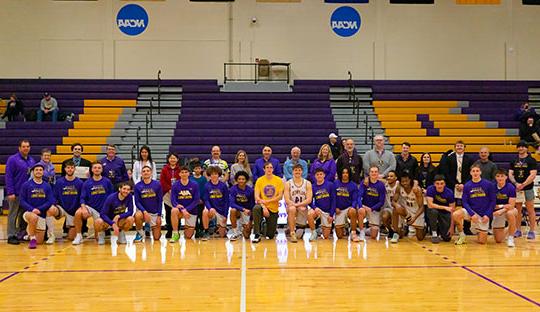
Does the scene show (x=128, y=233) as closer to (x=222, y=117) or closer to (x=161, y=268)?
(x=161, y=268)

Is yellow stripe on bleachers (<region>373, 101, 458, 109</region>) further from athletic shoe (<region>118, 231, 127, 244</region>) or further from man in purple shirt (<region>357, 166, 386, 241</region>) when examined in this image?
athletic shoe (<region>118, 231, 127, 244</region>)

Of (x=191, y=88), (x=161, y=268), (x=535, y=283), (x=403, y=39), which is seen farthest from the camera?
(x=403, y=39)

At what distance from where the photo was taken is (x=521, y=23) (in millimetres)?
18078

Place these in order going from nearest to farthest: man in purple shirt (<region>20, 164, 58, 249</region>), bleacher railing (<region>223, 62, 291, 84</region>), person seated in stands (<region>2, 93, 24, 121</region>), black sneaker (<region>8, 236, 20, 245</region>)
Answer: man in purple shirt (<region>20, 164, 58, 249</region>), black sneaker (<region>8, 236, 20, 245</region>), person seated in stands (<region>2, 93, 24, 121</region>), bleacher railing (<region>223, 62, 291, 84</region>)

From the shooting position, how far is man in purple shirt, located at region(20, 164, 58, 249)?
8023mm

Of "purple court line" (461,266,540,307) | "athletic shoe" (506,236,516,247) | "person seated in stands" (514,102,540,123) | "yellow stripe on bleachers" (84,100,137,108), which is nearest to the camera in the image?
"purple court line" (461,266,540,307)

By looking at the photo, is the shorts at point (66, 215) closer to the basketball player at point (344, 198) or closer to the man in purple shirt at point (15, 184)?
the man in purple shirt at point (15, 184)

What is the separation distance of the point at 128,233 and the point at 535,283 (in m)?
6.13

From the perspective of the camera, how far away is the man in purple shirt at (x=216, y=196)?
339 inches

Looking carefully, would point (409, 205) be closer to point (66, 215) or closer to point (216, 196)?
point (216, 196)

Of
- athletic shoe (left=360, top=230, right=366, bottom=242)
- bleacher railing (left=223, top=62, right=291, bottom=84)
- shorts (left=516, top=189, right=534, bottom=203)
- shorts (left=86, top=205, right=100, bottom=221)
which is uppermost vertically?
bleacher railing (left=223, top=62, right=291, bottom=84)

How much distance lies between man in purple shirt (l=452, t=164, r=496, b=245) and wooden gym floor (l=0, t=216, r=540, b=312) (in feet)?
0.81

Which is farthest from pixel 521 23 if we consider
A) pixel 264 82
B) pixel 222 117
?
pixel 222 117

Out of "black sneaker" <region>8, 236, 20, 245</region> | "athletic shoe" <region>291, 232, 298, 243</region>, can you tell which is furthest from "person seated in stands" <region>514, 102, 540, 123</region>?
"black sneaker" <region>8, 236, 20, 245</region>
